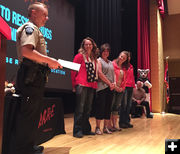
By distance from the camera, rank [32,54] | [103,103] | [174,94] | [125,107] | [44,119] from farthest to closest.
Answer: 1. [174,94]
2. [125,107]
3. [103,103]
4. [44,119]
5. [32,54]

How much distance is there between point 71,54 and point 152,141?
3.89m

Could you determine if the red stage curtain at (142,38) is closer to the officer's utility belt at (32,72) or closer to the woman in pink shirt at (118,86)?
the woman in pink shirt at (118,86)

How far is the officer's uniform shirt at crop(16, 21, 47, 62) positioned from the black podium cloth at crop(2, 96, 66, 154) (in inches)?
14.9

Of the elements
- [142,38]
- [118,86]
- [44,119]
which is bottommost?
[44,119]

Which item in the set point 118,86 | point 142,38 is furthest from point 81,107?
point 142,38

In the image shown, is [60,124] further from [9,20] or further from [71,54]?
[71,54]

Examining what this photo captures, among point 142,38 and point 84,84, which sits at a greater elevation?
point 142,38

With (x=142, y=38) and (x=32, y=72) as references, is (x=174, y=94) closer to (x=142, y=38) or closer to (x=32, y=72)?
(x=142, y=38)

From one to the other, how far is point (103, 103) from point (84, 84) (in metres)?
0.39

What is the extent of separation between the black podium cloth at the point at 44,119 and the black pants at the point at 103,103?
0.48 metres

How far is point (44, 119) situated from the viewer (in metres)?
2.38

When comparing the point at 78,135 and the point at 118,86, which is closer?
the point at 78,135

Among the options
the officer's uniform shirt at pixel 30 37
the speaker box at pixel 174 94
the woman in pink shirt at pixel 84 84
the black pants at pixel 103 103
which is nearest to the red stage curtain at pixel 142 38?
the speaker box at pixel 174 94

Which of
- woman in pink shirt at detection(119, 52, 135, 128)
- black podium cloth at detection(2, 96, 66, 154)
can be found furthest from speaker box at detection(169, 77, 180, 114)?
black podium cloth at detection(2, 96, 66, 154)
